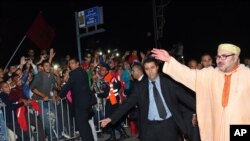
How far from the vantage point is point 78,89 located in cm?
980

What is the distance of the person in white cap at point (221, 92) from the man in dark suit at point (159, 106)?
1.01 m

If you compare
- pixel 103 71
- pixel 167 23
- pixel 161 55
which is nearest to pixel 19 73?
pixel 103 71

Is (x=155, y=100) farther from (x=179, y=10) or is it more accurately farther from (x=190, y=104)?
(x=179, y=10)

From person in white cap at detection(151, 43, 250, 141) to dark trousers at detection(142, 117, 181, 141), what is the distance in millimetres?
1083

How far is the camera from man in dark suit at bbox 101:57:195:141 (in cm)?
671

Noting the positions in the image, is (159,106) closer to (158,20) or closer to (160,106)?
(160,106)

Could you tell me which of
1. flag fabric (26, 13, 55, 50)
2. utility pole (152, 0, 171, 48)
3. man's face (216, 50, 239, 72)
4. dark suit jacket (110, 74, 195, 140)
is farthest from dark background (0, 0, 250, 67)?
man's face (216, 50, 239, 72)

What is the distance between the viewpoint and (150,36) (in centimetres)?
4281

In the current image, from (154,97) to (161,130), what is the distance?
1.57ft

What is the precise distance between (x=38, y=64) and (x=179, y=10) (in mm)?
24015

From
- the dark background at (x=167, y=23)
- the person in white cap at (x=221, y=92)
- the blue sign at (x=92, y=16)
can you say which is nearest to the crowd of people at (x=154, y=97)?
the person in white cap at (x=221, y=92)

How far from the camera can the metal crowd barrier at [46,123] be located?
10.1 meters

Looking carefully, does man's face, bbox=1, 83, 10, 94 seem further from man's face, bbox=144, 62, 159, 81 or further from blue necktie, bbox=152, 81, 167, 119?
blue necktie, bbox=152, 81, 167, 119

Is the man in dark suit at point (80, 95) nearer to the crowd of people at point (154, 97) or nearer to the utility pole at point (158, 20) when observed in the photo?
the crowd of people at point (154, 97)
